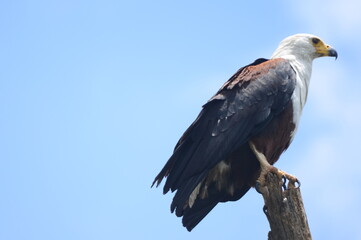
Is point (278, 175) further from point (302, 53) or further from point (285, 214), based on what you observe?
point (302, 53)

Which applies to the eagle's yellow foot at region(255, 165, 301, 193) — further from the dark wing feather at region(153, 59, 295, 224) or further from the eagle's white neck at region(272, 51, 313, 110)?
the eagle's white neck at region(272, 51, 313, 110)

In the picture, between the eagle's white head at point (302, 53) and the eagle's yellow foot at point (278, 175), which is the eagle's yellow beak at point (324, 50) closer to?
the eagle's white head at point (302, 53)

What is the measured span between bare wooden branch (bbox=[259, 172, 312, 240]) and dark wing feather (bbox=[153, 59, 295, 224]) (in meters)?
0.99

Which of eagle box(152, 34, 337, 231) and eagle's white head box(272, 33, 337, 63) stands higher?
eagle's white head box(272, 33, 337, 63)

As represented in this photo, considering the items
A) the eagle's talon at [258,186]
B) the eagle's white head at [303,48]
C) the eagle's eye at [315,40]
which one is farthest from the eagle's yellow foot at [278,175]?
the eagle's eye at [315,40]

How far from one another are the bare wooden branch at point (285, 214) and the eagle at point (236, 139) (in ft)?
2.42

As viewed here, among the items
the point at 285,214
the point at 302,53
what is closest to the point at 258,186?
the point at 285,214

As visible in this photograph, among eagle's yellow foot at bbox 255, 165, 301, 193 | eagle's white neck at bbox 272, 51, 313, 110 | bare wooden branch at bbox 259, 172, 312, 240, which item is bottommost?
bare wooden branch at bbox 259, 172, 312, 240

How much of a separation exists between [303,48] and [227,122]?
166cm

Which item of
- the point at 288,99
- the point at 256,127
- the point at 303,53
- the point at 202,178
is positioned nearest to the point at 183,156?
the point at 202,178

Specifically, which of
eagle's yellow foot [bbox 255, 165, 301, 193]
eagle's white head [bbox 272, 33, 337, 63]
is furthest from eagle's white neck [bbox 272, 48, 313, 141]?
eagle's yellow foot [bbox 255, 165, 301, 193]

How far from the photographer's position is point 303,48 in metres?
8.29

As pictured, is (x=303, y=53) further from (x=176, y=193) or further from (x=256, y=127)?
(x=176, y=193)

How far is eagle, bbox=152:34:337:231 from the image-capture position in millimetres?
7047
